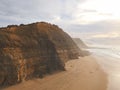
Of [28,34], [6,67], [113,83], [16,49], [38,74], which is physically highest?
[28,34]

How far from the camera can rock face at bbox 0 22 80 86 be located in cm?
1412

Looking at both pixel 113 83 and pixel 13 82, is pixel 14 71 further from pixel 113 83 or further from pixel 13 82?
pixel 113 83

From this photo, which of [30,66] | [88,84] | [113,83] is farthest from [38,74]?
[113,83]

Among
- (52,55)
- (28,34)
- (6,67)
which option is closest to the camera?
(6,67)

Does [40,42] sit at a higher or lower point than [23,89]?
higher

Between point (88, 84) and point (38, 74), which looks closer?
point (88, 84)

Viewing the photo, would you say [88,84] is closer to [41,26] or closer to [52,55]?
[52,55]

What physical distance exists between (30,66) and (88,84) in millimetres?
4836

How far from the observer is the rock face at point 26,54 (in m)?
14.1

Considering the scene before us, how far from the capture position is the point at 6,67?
45.4 ft

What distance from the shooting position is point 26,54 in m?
16.2

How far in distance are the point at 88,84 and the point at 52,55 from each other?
204 inches

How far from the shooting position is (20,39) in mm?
16344

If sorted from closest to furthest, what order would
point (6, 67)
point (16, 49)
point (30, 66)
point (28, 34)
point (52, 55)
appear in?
point (6, 67) → point (16, 49) → point (30, 66) → point (28, 34) → point (52, 55)
